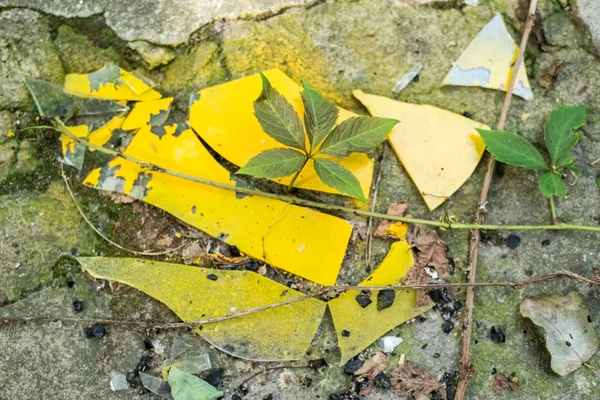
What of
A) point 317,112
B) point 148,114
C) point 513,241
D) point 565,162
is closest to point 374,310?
point 513,241

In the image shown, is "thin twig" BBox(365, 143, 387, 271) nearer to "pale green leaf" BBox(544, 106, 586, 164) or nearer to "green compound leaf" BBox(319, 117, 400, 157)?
"green compound leaf" BBox(319, 117, 400, 157)

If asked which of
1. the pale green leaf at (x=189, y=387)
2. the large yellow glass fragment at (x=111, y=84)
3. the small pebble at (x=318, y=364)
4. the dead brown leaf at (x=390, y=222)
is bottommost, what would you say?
the pale green leaf at (x=189, y=387)

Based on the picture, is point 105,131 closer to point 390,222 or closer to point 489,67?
point 390,222

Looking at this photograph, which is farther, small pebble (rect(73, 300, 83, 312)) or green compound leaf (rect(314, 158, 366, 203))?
small pebble (rect(73, 300, 83, 312))

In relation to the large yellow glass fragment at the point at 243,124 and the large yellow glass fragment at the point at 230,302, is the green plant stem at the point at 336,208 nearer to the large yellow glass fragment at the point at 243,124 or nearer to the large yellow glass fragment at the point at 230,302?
the large yellow glass fragment at the point at 243,124

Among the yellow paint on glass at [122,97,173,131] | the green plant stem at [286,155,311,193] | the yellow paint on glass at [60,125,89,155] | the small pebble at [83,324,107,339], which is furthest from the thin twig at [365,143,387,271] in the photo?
the yellow paint on glass at [60,125,89,155]

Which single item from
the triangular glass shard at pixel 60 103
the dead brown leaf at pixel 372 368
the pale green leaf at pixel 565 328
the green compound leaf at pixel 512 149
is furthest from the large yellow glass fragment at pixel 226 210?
the pale green leaf at pixel 565 328
